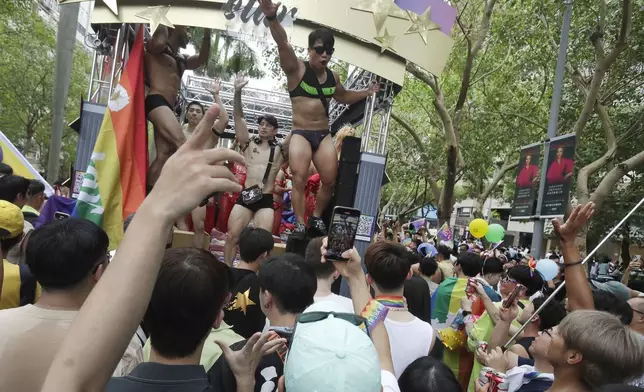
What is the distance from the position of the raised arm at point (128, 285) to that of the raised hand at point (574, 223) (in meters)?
2.34

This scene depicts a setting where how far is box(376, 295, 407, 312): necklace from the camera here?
2908mm

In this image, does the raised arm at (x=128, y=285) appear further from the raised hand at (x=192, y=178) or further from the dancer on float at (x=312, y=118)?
the dancer on float at (x=312, y=118)

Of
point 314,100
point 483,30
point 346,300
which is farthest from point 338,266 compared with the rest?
point 483,30

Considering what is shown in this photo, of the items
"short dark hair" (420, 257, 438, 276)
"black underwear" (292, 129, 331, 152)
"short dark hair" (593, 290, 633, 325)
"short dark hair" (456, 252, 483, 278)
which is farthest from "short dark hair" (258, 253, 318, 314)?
"short dark hair" (420, 257, 438, 276)

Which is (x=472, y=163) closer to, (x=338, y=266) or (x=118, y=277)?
(x=338, y=266)

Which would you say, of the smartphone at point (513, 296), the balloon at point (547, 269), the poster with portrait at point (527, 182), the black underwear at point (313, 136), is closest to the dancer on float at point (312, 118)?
the black underwear at point (313, 136)

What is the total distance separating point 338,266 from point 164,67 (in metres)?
3.81

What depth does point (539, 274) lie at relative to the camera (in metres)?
5.09

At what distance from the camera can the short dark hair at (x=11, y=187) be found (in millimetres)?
4293

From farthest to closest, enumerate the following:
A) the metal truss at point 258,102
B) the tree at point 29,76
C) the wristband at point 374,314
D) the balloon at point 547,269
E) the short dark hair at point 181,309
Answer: the tree at point 29,76 < the metal truss at point 258,102 < the balloon at point 547,269 < the wristband at point 374,314 < the short dark hair at point 181,309

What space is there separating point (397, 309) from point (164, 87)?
12.5ft

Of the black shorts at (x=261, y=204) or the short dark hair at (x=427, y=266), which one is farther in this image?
the black shorts at (x=261, y=204)

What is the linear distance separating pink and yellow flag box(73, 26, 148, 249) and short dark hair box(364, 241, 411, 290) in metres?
2.99

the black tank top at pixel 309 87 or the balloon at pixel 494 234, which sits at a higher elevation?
the black tank top at pixel 309 87
